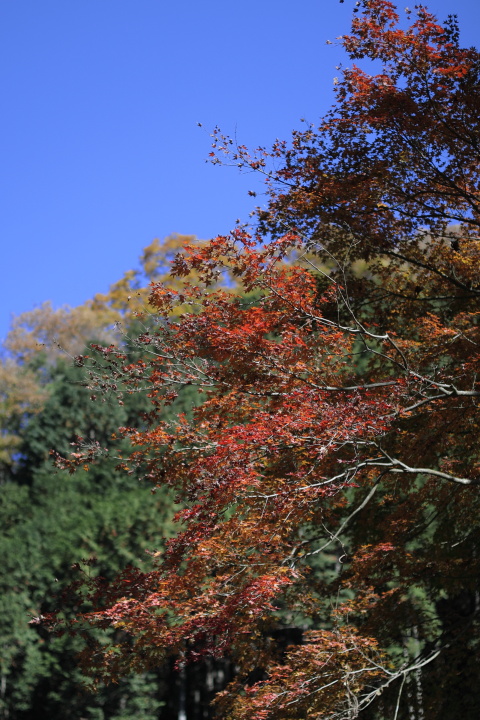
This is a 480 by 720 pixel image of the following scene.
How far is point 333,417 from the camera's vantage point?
628 cm

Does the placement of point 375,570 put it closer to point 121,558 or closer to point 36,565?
point 121,558

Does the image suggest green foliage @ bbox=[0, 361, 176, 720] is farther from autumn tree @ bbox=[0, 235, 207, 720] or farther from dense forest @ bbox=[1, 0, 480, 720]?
dense forest @ bbox=[1, 0, 480, 720]

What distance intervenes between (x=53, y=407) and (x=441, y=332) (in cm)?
1888

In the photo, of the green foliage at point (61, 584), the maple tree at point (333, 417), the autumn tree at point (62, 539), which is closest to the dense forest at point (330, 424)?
the maple tree at point (333, 417)

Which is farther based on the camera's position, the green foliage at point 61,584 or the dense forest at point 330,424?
the green foliage at point 61,584

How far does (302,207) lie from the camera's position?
8266mm

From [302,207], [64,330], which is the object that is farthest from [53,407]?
[302,207]

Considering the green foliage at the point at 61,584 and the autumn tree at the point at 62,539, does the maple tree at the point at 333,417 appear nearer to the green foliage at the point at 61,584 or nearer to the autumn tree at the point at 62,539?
the autumn tree at the point at 62,539

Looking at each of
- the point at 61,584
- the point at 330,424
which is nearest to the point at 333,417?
the point at 330,424

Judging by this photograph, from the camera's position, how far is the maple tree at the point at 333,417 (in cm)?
662

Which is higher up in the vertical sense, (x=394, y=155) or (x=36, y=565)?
(x=36, y=565)

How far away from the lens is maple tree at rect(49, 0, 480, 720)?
6.62 metres

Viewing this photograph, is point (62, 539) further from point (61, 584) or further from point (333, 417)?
point (333, 417)

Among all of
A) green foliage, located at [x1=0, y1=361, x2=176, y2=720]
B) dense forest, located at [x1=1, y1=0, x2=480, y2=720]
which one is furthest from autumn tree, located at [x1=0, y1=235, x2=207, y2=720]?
dense forest, located at [x1=1, y1=0, x2=480, y2=720]
